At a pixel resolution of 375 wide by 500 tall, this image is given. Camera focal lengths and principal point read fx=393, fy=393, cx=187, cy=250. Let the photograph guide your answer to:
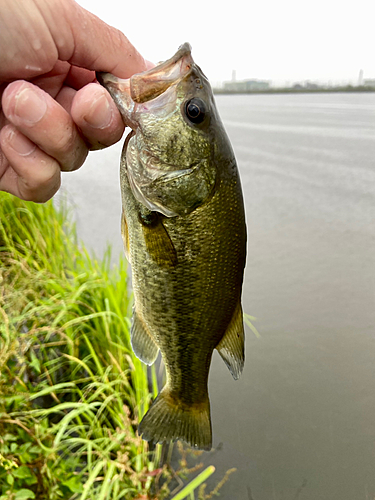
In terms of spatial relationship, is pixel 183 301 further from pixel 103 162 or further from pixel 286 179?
pixel 103 162

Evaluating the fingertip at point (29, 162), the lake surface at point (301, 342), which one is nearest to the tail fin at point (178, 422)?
the fingertip at point (29, 162)

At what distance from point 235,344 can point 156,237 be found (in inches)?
23.1

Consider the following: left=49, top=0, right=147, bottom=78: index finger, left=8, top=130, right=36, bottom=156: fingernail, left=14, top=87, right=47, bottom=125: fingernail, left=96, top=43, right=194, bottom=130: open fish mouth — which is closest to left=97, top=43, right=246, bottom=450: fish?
left=96, top=43, right=194, bottom=130: open fish mouth

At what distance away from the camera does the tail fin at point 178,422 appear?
5.82 ft

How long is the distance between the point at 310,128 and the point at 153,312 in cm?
1686

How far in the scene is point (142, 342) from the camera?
1.79 m

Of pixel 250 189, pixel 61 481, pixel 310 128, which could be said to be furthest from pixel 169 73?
pixel 310 128

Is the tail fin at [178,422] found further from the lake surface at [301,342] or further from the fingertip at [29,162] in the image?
the lake surface at [301,342]

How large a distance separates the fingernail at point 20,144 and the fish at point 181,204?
387mm

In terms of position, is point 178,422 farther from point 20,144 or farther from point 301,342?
point 301,342

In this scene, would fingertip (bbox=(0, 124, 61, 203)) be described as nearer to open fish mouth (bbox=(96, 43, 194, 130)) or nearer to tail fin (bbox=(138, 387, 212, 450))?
open fish mouth (bbox=(96, 43, 194, 130))

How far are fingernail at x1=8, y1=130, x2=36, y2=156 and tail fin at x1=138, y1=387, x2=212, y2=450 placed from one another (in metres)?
1.23

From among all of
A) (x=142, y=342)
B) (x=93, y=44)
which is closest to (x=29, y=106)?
(x=93, y=44)

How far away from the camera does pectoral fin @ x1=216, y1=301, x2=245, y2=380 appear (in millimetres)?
1660
